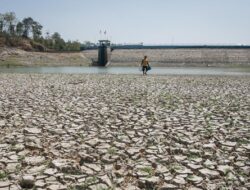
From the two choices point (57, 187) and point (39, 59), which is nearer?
point (57, 187)

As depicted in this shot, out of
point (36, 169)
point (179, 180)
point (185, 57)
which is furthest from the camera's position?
point (185, 57)

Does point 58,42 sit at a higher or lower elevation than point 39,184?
higher

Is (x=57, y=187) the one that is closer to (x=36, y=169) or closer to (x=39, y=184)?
(x=39, y=184)

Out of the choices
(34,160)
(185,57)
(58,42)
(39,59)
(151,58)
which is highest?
(58,42)

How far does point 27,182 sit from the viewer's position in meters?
5.30

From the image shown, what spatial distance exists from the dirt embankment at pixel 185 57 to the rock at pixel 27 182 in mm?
89272

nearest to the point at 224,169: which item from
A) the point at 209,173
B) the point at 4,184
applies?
the point at 209,173

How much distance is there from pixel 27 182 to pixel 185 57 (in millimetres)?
105295

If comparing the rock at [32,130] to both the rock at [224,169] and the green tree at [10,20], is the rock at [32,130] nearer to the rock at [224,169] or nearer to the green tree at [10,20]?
the rock at [224,169]

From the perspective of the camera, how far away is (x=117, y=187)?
206 inches

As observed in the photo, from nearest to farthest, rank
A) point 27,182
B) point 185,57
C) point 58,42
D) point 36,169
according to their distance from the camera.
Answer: point 27,182
point 36,169
point 185,57
point 58,42

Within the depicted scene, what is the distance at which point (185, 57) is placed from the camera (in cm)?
10762

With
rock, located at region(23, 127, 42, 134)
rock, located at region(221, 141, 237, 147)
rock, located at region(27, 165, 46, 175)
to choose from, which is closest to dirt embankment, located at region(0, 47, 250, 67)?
rock, located at region(23, 127, 42, 134)

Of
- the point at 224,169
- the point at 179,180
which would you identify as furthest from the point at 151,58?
the point at 179,180
